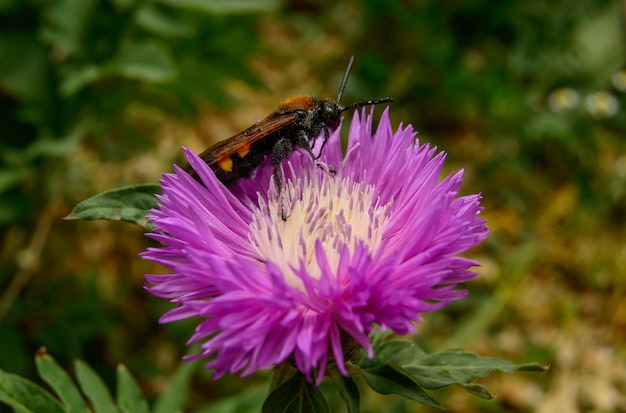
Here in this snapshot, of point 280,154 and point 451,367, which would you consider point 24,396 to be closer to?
point 280,154

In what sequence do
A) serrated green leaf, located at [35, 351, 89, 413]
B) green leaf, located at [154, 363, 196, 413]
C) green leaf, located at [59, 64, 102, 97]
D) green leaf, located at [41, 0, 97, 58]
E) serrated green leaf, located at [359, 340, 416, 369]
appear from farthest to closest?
green leaf, located at [41, 0, 97, 58] < green leaf, located at [59, 64, 102, 97] < green leaf, located at [154, 363, 196, 413] < serrated green leaf, located at [35, 351, 89, 413] < serrated green leaf, located at [359, 340, 416, 369]

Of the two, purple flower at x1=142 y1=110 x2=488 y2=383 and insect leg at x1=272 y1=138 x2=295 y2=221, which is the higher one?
insect leg at x1=272 y1=138 x2=295 y2=221

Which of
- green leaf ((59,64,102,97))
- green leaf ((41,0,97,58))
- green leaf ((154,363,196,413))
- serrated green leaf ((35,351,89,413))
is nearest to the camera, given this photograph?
serrated green leaf ((35,351,89,413))

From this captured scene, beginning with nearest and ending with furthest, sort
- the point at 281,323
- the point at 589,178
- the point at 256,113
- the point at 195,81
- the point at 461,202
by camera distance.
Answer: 1. the point at 281,323
2. the point at 461,202
3. the point at 195,81
4. the point at 589,178
5. the point at 256,113

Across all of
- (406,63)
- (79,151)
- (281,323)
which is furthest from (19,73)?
(406,63)

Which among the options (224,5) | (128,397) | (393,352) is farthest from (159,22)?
(393,352)

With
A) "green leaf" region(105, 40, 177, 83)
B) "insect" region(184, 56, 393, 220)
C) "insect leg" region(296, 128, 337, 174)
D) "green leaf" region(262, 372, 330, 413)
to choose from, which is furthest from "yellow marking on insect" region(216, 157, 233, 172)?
"green leaf" region(105, 40, 177, 83)

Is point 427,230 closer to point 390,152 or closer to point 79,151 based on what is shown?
point 390,152

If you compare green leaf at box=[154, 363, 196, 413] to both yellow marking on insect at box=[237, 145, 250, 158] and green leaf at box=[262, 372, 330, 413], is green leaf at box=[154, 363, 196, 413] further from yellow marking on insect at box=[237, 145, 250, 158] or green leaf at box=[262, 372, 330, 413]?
yellow marking on insect at box=[237, 145, 250, 158]
